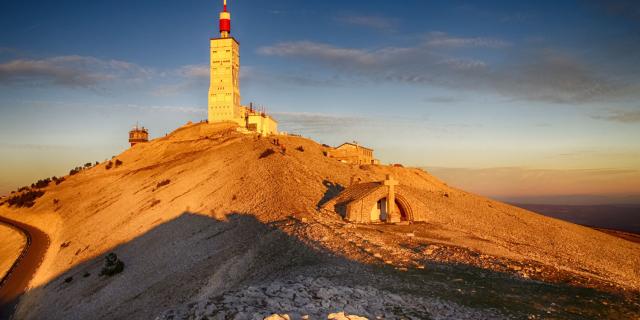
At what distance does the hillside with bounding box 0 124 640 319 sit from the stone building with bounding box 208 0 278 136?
23.0 m

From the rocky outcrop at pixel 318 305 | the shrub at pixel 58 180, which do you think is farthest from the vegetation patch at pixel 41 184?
the rocky outcrop at pixel 318 305

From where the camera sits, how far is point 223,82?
338ft

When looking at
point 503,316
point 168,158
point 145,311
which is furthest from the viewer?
point 168,158

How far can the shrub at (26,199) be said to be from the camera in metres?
91.5

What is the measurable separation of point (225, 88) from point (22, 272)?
6203 cm

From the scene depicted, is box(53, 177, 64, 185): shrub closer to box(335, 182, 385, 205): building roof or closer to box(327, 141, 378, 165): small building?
box(327, 141, 378, 165): small building

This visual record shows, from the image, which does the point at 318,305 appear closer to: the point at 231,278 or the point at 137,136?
the point at 231,278

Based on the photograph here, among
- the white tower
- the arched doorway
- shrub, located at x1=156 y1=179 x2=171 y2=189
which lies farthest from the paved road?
the white tower

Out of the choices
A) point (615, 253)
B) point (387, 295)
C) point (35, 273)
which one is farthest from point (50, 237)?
point (615, 253)

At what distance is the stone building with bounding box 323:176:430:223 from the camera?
127ft

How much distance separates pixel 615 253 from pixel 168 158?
7985 centimetres

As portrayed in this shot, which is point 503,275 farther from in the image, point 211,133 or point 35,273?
point 211,133

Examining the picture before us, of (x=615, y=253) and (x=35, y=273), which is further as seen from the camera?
(x=35, y=273)

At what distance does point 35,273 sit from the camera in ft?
165
